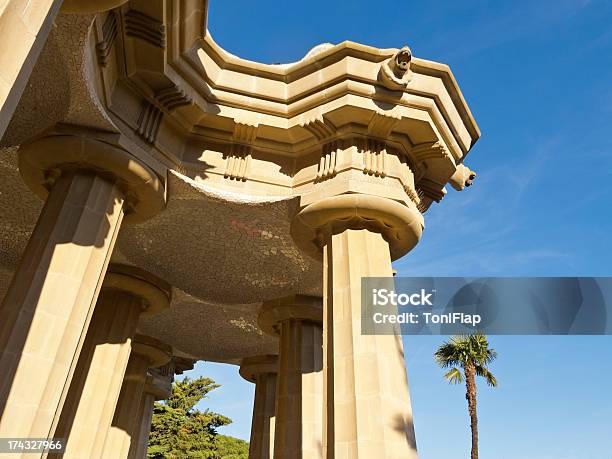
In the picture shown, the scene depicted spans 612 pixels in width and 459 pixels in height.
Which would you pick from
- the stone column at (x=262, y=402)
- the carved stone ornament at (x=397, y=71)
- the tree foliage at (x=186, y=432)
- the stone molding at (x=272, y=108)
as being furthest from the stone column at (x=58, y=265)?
the tree foliage at (x=186, y=432)

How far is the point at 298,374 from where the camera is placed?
1822 centimetres

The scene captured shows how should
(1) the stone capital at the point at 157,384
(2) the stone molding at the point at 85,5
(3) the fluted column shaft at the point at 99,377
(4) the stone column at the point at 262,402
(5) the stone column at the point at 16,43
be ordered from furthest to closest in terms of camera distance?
(1) the stone capital at the point at 157,384, (4) the stone column at the point at 262,402, (3) the fluted column shaft at the point at 99,377, (2) the stone molding at the point at 85,5, (5) the stone column at the point at 16,43

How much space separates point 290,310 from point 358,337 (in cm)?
816

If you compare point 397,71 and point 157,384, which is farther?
point 157,384

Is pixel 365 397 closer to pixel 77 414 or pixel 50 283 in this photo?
pixel 50 283

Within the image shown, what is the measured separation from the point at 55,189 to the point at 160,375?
1929 cm

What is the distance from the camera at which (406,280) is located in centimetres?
1339

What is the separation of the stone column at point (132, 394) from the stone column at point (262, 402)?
4.43 meters

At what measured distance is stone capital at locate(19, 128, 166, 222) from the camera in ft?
37.8

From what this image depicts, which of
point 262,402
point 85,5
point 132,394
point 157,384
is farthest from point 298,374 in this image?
point 85,5

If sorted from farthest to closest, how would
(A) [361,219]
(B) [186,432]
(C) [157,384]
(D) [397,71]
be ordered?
(B) [186,432] → (C) [157,384] → (D) [397,71] → (A) [361,219]

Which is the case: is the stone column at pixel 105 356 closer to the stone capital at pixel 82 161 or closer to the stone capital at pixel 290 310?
the stone capital at pixel 290 310

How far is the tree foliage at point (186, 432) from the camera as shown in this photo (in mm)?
51500
